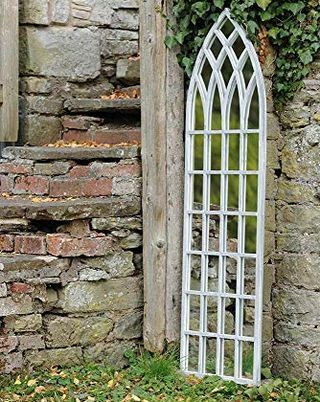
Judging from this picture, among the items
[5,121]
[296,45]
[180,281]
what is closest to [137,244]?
[180,281]

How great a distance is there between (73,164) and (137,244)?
670mm

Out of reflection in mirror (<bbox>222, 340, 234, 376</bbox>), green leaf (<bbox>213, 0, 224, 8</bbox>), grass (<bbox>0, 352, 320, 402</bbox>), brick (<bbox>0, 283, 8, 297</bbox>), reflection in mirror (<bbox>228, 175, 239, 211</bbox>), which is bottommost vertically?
grass (<bbox>0, 352, 320, 402</bbox>)

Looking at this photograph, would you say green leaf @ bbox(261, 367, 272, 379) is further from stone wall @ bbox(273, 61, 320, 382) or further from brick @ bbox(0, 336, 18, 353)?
brick @ bbox(0, 336, 18, 353)

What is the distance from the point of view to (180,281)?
18.3 feet

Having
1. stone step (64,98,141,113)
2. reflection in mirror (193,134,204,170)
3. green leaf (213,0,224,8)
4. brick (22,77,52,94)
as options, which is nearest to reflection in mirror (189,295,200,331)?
reflection in mirror (193,134,204,170)

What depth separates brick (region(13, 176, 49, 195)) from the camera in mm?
5426

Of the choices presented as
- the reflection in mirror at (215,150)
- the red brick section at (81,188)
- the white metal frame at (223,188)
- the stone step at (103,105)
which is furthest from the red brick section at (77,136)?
the reflection in mirror at (215,150)

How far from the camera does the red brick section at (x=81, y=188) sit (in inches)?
214

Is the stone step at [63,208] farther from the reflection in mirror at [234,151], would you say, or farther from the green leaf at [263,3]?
the green leaf at [263,3]

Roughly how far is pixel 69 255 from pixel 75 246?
68 millimetres

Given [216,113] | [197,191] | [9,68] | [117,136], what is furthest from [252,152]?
[9,68]

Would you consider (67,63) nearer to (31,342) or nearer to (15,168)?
(15,168)

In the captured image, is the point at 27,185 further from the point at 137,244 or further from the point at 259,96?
the point at 259,96

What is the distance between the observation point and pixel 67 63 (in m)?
5.86
